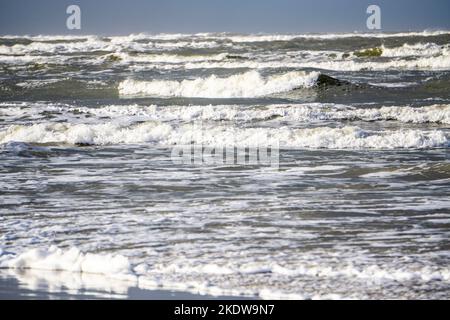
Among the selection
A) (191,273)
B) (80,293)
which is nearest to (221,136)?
(191,273)

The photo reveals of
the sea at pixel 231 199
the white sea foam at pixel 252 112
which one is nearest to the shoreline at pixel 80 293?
the sea at pixel 231 199

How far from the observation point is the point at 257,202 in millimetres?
7629

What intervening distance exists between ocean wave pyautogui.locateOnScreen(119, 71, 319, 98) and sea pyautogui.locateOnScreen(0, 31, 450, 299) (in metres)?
3.50

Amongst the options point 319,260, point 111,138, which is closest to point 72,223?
point 319,260

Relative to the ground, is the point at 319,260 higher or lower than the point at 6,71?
lower

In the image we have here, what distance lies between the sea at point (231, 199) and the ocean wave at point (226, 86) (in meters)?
3.50

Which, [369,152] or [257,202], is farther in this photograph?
[369,152]

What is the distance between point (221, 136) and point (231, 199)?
5248 mm

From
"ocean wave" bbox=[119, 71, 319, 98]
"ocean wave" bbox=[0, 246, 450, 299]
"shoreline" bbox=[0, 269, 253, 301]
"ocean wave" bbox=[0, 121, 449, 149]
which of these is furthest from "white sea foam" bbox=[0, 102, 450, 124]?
"shoreline" bbox=[0, 269, 253, 301]

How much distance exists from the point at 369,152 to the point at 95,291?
6866 millimetres

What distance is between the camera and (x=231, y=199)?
7.79 meters

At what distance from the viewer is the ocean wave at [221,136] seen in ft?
39.3

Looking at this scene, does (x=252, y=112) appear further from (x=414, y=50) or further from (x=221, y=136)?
(x=414, y=50)
